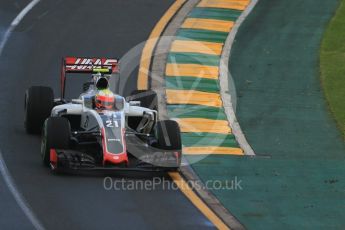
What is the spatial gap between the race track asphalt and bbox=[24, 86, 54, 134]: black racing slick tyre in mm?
383

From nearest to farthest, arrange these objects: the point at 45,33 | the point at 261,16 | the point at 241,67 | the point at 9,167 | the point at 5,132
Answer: the point at 9,167
the point at 5,132
the point at 241,67
the point at 45,33
the point at 261,16

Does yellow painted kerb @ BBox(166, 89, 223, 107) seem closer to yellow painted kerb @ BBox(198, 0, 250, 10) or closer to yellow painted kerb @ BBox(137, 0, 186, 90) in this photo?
yellow painted kerb @ BBox(137, 0, 186, 90)

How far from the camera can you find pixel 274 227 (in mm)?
16469

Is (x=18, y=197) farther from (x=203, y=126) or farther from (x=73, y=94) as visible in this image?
(x=73, y=94)

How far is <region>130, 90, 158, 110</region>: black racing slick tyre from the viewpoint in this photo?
20734 mm

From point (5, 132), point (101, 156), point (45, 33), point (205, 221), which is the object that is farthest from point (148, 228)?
point (45, 33)

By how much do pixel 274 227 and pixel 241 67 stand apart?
9.21 meters

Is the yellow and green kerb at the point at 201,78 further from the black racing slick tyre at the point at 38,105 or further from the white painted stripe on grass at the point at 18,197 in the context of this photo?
the white painted stripe on grass at the point at 18,197

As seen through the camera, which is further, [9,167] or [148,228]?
[9,167]

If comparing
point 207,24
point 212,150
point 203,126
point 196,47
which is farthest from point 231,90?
point 207,24

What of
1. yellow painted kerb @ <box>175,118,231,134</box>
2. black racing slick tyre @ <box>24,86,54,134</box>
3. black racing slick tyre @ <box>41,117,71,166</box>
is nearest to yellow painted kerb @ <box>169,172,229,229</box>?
black racing slick tyre @ <box>41,117,71,166</box>

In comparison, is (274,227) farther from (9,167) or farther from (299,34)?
(299,34)

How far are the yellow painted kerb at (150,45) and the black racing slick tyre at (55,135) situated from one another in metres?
5.29

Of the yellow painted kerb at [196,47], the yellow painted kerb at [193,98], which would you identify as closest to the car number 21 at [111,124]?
the yellow painted kerb at [193,98]
